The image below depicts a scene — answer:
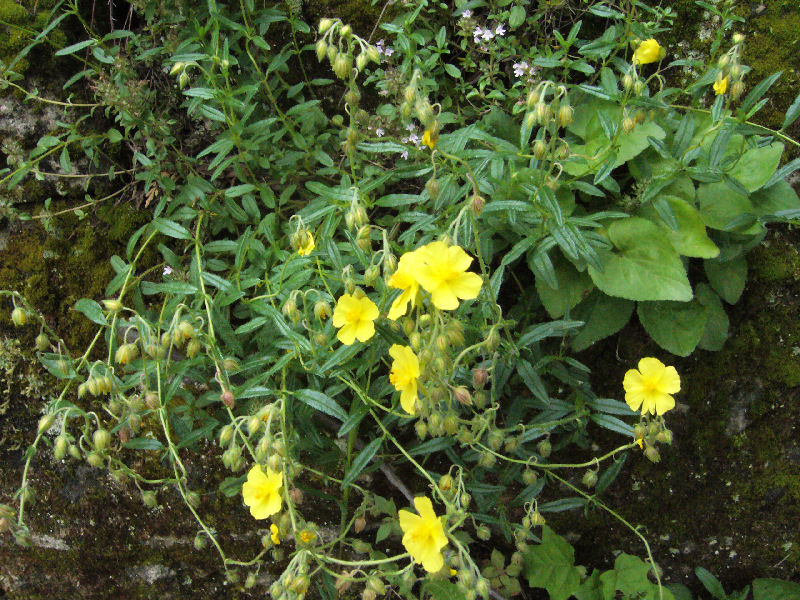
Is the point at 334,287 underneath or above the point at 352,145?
underneath

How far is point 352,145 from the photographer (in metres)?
1.86

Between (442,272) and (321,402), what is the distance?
64 centimetres

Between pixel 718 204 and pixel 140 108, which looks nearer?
pixel 718 204

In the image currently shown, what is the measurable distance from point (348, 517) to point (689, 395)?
1381 mm

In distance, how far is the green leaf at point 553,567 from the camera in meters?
2.36

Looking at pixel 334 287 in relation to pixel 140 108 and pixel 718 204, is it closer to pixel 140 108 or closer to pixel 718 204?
pixel 140 108

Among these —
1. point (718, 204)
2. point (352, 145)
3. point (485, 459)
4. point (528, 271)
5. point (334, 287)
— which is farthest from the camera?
point (528, 271)

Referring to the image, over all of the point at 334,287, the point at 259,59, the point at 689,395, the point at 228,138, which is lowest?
the point at 689,395

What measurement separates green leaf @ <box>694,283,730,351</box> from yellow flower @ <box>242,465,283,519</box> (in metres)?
1.54

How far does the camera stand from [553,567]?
2371mm

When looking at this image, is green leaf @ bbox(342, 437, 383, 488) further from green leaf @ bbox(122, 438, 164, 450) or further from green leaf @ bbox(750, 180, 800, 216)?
green leaf @ bbox(750, 180, 800, 216)

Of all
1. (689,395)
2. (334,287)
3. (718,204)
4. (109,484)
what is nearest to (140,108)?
(334,287)

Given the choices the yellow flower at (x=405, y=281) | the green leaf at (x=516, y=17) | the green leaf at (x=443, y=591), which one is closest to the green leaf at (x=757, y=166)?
the green leaf at (x=516, y=17)

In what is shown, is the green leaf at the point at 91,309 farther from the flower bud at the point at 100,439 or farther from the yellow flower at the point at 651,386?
the yellow flower at the point at 651,386
